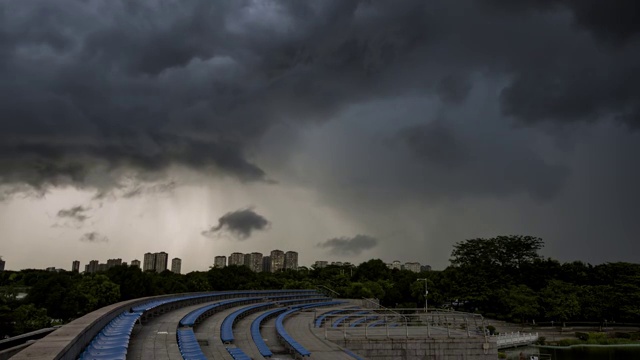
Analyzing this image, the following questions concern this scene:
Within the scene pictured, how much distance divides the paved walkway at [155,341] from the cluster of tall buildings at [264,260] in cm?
13281

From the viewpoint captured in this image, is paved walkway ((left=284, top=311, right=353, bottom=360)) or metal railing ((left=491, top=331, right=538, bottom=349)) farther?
metal railing ((left=491, top=331, right=538, bottom=349))

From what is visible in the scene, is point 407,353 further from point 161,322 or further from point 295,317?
point 161,322

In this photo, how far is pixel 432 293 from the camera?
68.5 meters

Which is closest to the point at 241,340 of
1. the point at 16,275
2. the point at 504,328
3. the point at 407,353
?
the point at 407,353

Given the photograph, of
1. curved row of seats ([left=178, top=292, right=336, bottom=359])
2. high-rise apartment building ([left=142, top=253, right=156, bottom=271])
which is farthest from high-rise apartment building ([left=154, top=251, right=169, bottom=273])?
curved row of seats ([left=178, top=292, right=336, bottom=359])

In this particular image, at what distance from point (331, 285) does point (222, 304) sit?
41.3m

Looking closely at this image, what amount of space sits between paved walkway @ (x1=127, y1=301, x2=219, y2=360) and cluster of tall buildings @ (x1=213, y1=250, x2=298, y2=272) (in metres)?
133

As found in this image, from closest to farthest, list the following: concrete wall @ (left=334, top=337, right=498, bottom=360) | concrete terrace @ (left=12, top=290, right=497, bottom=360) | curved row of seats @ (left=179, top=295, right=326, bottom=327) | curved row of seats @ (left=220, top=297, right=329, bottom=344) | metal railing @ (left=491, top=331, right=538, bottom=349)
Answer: concrete terrace @ (left=12, top=290, right=497, bottom=360), curved row of seats @ (left=220, top=297, right=329, bottom=344), curved row of seats @ (left=179, top=295, right=326, bottom=327), concrete wall @ (left=334, top=337, right=498, bottom=360), metal railing @ (left=491, top=331, right=538, bottom=349)

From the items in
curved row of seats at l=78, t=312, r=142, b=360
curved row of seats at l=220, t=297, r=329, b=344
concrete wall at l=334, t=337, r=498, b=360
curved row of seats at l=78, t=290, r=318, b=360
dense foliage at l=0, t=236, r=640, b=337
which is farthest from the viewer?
dense foliage at l=0, t=236, r=640, b=337

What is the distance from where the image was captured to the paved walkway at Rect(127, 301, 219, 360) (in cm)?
1418

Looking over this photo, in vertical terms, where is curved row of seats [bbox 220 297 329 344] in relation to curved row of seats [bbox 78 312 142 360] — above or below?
below

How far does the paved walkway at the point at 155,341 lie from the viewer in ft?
46.5

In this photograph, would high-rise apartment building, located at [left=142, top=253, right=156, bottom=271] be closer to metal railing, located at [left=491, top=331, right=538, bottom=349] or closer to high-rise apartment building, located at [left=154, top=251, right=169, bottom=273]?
high-rise apartment building, located at [left=154, top=251, right=169, bottom=273]

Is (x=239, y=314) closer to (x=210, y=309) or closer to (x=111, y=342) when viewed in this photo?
(x=210, y=309)
